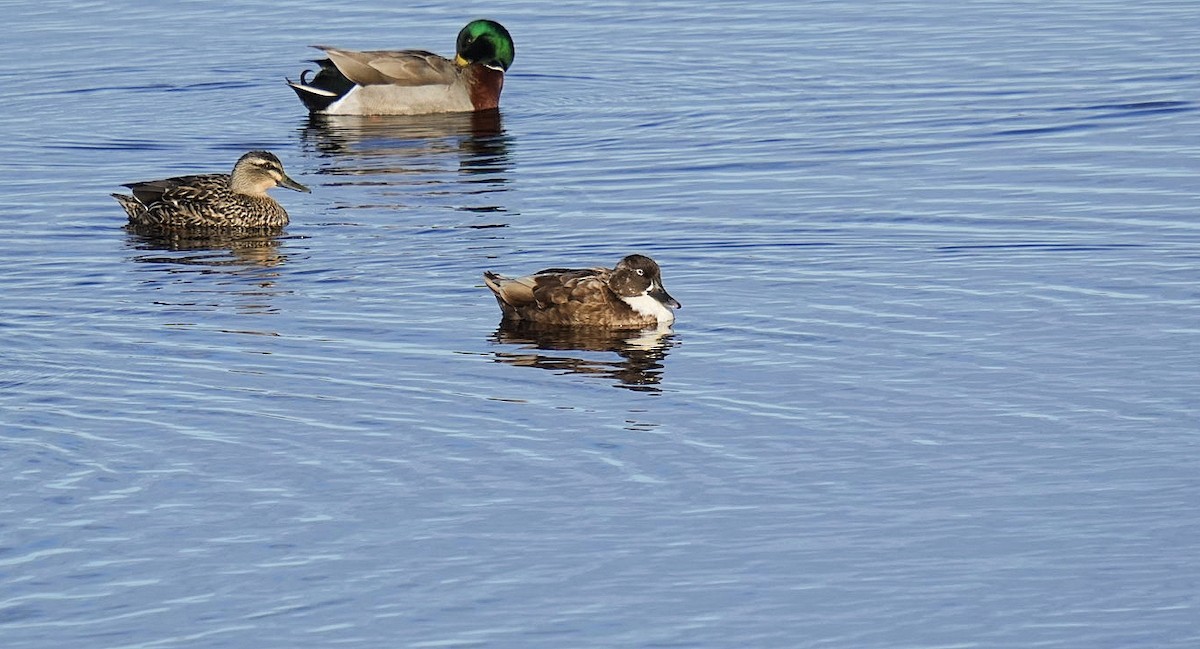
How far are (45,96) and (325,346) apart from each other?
1106 centimetres

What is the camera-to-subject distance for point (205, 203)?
1688 cm

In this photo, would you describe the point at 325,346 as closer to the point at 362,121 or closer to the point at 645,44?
the point at 362,121

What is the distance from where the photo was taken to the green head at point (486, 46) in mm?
23078

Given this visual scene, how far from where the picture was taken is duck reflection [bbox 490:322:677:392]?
12.3 m

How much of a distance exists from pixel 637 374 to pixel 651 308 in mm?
1090

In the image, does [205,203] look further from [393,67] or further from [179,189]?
[393,67]

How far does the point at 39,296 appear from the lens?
14.3 metres

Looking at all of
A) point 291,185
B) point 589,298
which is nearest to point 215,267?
point 291,185

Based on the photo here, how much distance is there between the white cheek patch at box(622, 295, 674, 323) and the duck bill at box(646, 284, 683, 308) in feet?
0.08

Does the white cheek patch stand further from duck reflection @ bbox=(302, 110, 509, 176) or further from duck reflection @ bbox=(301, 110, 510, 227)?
duck reflection @ bbox=(302, 110, 509, 176)

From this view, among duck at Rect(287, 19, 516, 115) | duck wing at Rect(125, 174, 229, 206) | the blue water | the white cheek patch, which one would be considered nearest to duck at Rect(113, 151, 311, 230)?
duck wing at Rect(125, 174, 229, 206)

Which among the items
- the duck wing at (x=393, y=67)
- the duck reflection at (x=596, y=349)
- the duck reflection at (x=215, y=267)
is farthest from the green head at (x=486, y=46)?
the duck reflection at (x=596, y=349)

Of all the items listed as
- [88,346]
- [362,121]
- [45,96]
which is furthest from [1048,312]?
[45,96]

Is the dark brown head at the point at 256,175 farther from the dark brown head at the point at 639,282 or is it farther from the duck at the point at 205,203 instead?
the dark brown head at the point at 639,282
